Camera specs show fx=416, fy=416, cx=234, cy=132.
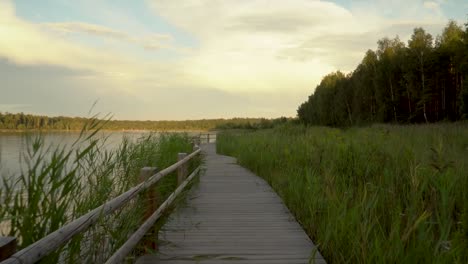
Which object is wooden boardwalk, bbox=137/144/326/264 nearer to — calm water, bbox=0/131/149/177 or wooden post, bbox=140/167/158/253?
wooden post, bbox=140/167/158/253

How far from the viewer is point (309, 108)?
8406 centimetres

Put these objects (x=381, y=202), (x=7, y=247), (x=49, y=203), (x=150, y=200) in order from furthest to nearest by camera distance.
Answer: (x=381, y=202) → (x=150, y=200) → (x=49, y=203) → (x=7, y=247)

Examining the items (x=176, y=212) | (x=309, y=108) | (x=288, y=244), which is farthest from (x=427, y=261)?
(x=309, y=108)

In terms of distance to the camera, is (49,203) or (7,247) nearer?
(7,247)

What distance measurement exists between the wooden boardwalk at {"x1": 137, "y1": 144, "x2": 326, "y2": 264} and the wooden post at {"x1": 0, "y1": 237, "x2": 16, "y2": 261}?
90.9 inches

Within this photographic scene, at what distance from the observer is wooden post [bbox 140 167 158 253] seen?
404 cm

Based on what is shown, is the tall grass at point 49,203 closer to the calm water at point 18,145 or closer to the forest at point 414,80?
the calm water at point 18,145

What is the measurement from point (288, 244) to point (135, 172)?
8.61 ft

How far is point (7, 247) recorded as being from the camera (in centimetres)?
147

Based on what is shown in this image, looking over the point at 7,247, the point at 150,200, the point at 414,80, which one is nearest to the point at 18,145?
the point at 150,200

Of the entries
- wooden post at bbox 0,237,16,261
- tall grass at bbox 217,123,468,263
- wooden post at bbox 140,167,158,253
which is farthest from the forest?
wooden post at bbox 0,237,16,261

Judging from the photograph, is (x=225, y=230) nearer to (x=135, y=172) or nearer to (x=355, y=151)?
(x=135, y=172)

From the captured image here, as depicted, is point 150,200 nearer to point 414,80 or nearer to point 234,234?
point 234,234

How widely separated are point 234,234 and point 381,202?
1.76 meters
